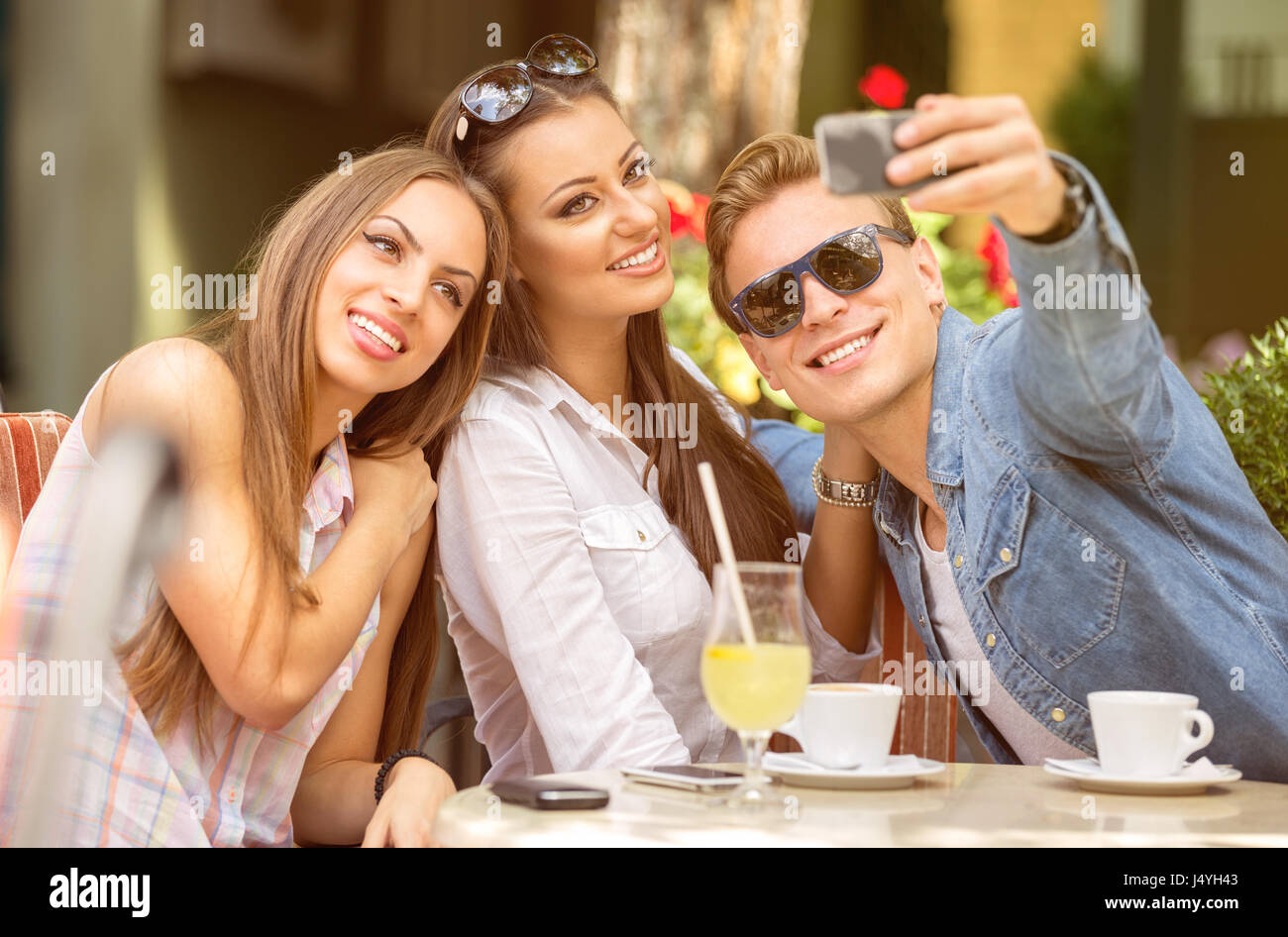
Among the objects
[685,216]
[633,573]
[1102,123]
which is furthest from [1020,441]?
[1102,123]

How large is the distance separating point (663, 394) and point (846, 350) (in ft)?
2.07

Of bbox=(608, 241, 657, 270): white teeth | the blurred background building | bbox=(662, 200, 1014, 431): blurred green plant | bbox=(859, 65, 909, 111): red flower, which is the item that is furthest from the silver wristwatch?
the blurred background building

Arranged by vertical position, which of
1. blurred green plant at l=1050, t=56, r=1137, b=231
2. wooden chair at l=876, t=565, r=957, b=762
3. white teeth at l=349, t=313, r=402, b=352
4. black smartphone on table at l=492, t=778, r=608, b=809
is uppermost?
blurred green plant at l=1050, t=56, r=1137, b=231

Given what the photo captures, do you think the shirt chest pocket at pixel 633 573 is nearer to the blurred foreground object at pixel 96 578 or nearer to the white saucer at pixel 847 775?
the white saucer at pixel 847 775

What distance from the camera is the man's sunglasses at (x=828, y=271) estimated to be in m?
2.23

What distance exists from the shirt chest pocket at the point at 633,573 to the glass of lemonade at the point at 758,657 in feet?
2.72

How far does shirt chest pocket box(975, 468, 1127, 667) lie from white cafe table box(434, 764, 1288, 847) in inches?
13.3

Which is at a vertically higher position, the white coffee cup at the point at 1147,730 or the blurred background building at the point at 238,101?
the blurred background building at the point at 238,101

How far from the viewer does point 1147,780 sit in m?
1.66

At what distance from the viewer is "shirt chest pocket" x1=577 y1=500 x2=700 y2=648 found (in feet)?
7.94

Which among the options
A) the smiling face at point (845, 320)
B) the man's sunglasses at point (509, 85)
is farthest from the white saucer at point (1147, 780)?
the man's sunglasses at point (509, 85)

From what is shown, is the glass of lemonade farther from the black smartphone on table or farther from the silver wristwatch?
the silver wristwatch

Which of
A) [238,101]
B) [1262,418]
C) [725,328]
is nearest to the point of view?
[1262,418]

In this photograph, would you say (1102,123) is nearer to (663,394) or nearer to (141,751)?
(663,394)
